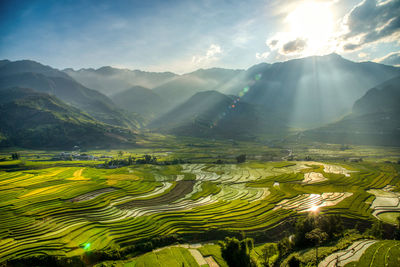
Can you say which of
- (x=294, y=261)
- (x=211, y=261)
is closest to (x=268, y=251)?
(x=294, y=261)

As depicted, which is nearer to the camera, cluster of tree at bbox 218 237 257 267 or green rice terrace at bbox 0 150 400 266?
cluster of tree at bbox 218 237 257 267

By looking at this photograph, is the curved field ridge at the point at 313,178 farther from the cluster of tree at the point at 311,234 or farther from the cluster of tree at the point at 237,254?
the cluster of tree at the point at 237,254

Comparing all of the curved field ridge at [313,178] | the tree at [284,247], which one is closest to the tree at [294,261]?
the tree at [284,247]

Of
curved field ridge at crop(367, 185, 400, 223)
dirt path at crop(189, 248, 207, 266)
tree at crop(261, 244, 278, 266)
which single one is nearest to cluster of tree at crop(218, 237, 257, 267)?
tree at crop(261, 244, 278, 266)

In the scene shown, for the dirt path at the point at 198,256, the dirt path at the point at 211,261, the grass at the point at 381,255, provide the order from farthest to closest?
the dirt path at the point at 198,256, the dirt path at the point at 211,261, the grass at the point at 381,255

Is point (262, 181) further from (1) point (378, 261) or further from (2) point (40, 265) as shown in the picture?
(2) point (40, 265)

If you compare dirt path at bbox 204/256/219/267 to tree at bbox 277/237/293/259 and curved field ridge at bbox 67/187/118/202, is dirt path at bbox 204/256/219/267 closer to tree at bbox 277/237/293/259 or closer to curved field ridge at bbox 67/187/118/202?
tree at bbox 277/237/293/259
